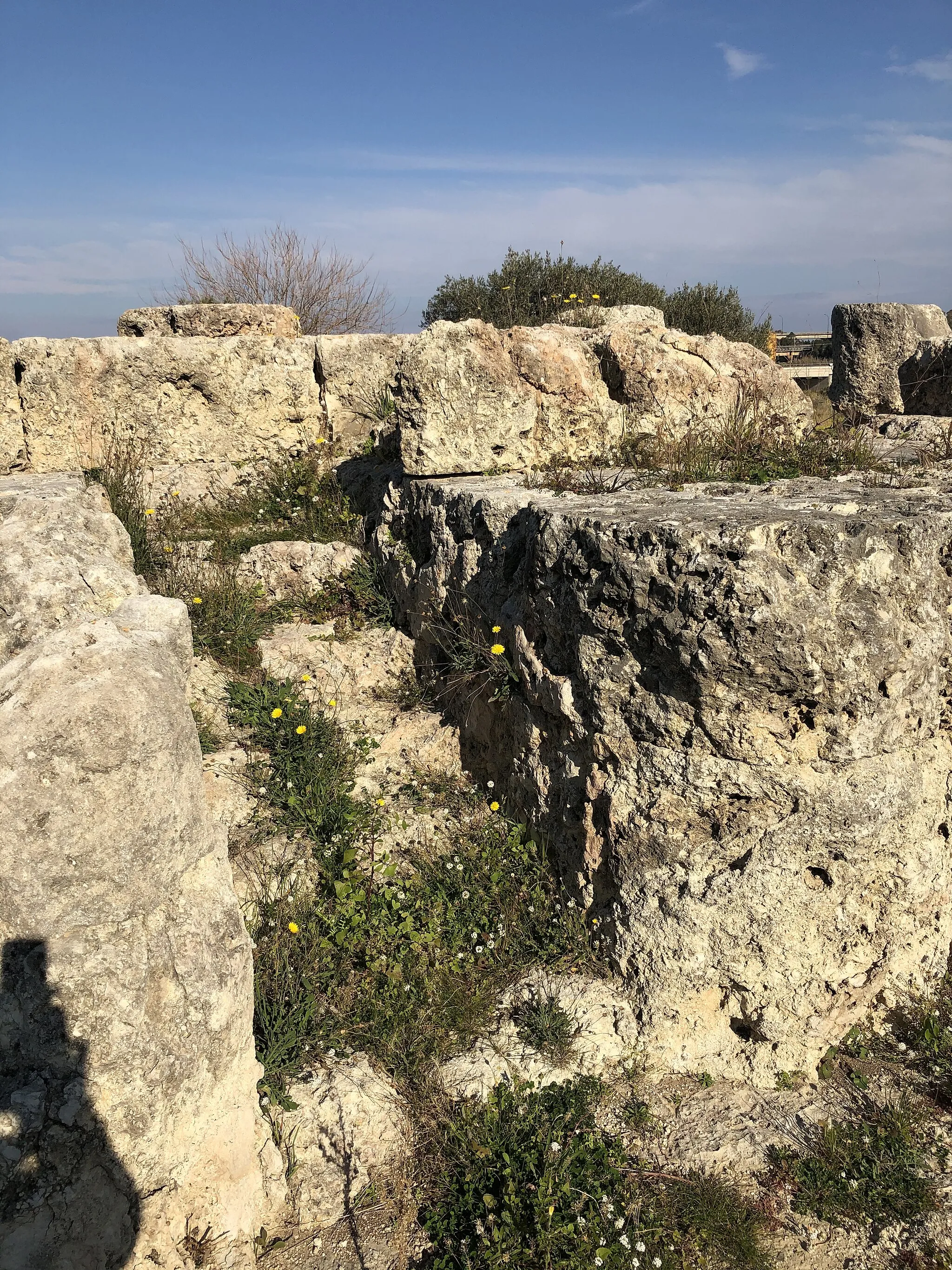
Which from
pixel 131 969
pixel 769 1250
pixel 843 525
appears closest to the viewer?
pixel 131 969

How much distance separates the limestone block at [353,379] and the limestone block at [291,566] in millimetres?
1301

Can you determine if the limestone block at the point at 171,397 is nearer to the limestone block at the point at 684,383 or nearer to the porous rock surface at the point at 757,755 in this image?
the limestone block at the point at 684,383

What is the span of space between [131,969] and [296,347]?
5.47 meters

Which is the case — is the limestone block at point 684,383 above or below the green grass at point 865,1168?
above

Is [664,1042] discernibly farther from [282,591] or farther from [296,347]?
[296,347]

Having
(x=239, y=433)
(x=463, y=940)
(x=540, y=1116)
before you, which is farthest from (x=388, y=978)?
(x=239, y=433)

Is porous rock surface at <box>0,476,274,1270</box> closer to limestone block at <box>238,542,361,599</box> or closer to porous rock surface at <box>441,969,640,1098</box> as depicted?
porous rock surface at <box>441,969,640,1098</box>

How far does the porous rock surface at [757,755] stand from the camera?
323 centimetres

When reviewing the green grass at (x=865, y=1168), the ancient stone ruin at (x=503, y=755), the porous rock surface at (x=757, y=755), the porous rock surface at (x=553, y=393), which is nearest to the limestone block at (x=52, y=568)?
the ancient stone ruin at (x=503, y=755)

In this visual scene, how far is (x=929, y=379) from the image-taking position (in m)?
8.53

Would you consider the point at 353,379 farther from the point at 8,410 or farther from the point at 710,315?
the point at 710,315

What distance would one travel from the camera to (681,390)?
5707 millimetres

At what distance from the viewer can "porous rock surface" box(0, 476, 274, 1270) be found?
7.61 feet

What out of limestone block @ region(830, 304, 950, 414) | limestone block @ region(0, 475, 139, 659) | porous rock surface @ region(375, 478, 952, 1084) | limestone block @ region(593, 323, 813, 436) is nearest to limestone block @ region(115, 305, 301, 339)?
limestone block @ region(593, 323, 813, 436)
